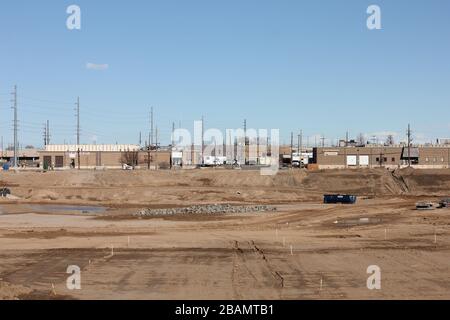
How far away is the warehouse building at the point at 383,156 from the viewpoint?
141375 millimetres

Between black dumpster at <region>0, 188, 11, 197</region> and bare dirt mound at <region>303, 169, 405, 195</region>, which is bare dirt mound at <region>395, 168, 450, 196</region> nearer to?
bare dirt mound at <region>303, 169, 405, 195</region>

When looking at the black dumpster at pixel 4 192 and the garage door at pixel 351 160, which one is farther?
the garage door at pixel 351 160

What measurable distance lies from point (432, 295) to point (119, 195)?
6301 centimetres

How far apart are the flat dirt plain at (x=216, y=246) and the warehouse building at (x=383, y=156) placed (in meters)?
51.5

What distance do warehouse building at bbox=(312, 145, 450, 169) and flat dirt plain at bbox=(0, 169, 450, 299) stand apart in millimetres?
51472

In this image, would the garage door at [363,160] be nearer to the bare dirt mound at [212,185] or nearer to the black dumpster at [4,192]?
the bare dirt mound at [212,185]

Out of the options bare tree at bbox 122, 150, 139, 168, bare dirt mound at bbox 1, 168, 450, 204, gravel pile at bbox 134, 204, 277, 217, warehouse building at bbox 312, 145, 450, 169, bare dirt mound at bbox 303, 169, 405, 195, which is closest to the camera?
gravel pile at bbox 134, 204, 277, 217

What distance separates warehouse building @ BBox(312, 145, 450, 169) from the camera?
141 metres

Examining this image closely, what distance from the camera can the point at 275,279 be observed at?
30.4m

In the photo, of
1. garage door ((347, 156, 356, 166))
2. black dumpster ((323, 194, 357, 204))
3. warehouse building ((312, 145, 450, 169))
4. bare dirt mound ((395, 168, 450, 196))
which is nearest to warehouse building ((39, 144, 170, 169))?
warehouse building ((312, 145, 450, 169))

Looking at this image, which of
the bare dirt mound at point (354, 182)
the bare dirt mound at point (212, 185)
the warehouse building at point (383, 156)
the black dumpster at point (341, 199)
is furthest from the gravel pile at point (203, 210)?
the warehouse building at point (383, 156)

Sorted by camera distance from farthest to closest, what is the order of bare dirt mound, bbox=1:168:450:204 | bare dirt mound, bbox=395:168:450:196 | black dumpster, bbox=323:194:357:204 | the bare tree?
the bare tree
bare dirt mound, bbox=395:168:450:196
bare dirt mound, bbox=1:168:450:204
black dumpster, bbox=323:194:357:204

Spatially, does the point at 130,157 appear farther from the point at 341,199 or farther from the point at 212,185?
the point at 341,199
